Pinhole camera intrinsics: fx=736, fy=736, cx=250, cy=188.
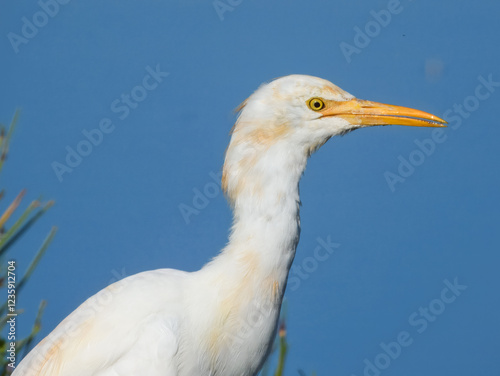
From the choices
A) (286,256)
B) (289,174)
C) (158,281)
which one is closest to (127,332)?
(158,281)

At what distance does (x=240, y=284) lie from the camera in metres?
2.04

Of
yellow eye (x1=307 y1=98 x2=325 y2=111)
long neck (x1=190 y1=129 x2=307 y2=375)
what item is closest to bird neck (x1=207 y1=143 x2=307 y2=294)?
long neck (x1=190 y1=129 x2=307 y2=375)

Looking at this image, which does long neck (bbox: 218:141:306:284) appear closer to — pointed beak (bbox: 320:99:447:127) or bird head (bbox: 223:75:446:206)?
bird head (bbox: 223:75:446:206)

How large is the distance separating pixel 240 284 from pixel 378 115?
621 mm

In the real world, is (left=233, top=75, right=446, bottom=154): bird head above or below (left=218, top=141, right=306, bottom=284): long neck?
above

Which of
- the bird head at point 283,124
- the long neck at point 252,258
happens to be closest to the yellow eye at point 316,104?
the bird head at point 283,124

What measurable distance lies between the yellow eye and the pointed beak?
6cm

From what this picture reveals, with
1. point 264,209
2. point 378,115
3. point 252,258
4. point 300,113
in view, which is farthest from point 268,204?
point 378,115

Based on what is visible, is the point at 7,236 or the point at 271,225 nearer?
the point at 271,225

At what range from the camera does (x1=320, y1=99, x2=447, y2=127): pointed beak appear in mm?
2084

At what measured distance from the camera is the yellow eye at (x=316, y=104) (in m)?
2.02

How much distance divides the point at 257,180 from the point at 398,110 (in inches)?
18.9

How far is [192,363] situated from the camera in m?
2.00

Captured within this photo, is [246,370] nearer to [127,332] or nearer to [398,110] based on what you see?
[127,332]
